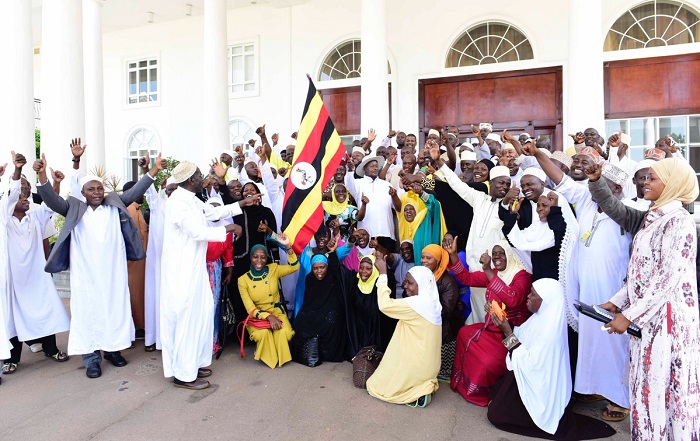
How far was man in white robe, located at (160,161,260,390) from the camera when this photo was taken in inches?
155

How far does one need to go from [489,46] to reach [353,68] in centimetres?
319

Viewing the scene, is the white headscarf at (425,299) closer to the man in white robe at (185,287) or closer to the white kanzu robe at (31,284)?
the man in white robe at (185,287)

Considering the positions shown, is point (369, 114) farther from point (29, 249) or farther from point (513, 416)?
point (513, 416)

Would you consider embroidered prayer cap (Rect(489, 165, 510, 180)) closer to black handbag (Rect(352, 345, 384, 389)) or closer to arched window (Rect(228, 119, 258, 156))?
black handbag (Rect(352, 345, 384, 389))

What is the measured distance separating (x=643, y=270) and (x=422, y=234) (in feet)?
8.08

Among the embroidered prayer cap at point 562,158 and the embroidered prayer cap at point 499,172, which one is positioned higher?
the embroidered prayer cap at point 562,158

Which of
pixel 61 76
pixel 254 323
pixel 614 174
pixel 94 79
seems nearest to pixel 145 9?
pixel 94 79

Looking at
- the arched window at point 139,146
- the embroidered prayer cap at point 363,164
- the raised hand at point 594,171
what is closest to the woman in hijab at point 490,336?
the raised hand at point 594,171

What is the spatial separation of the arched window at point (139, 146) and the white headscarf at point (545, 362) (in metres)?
13.6

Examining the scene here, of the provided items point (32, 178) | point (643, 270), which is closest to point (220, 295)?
point (643, 270)

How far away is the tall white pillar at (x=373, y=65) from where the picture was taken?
904 centimetres

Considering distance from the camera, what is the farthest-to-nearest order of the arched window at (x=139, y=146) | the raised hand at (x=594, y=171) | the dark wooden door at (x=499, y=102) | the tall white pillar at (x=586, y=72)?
the arched window at (x=139, y=146) < the dark wooden door at (x=499, y=102) < the tall white pillar at (x=586, y=72) < the raised hand at (x=594, y=171)

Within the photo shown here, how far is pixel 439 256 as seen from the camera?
4152mm

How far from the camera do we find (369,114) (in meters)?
9.09
